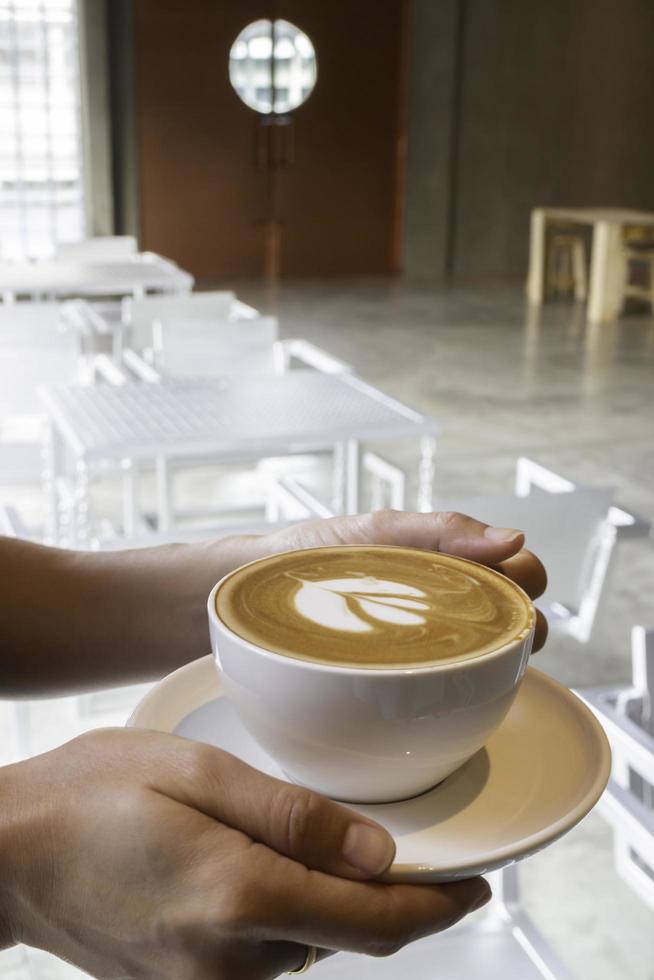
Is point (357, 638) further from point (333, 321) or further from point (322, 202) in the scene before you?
point (322, 202)

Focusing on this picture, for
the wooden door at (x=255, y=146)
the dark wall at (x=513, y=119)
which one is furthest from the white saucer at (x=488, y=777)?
the dark wall at (x=513, y=119)

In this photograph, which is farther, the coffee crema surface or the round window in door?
the round window in door

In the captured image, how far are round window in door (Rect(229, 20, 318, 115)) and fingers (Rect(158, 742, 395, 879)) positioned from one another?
386 inches

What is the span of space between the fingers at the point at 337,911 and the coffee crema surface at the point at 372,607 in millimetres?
98

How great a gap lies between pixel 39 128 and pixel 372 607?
934 centimetres

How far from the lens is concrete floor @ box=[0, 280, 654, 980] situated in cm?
188

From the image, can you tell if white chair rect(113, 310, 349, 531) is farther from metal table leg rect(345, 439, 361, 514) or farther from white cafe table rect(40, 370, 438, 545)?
white cafe table rect(40, 370, 438, 545)

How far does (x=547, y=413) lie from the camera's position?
5.50 metres

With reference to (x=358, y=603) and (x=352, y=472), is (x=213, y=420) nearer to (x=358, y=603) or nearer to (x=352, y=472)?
(x=352, y=472)

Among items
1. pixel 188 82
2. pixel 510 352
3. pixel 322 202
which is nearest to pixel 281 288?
pixel 322 202

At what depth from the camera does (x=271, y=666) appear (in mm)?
499

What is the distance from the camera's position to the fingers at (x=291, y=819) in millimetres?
463

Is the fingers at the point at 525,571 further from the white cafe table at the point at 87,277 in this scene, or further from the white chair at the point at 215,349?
the white cafe table at the point at 87,277

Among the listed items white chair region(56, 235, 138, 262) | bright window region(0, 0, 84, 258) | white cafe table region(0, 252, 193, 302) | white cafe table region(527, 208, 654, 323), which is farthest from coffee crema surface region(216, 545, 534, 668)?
bright window region(0, 0, 84, 258)
